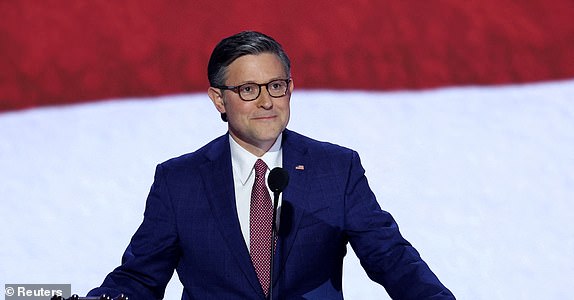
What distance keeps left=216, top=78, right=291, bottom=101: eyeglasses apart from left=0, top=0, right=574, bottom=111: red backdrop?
177 centimetres

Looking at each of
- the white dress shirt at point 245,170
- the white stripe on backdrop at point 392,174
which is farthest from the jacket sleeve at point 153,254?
the white stripe on backdrop at point 392,174

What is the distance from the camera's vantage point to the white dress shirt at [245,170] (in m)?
2.07

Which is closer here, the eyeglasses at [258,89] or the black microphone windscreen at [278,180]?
the black microphone windscreen at [278,180]

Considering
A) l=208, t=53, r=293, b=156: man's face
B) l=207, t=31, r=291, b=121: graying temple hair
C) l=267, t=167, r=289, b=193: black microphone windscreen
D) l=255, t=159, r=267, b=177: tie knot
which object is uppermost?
l=207, t=31, r=291, b=121: graying temple hair

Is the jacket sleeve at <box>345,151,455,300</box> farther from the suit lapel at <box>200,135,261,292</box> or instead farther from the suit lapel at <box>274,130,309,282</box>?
the suit lapel at <box>200,135,261,292</box>

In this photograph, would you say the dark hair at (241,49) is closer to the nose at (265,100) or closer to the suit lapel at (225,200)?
the nose at (265,100)

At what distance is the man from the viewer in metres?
1.97

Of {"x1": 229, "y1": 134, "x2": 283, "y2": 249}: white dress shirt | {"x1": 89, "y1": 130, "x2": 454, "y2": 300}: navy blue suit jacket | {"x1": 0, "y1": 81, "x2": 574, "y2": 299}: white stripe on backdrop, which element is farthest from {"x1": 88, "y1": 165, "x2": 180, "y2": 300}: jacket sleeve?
{"x1": 0, "y1": 81, "x2": 574, "y2": 299}: white stripe on backdrop

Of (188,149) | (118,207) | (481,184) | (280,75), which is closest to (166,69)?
(188,149)

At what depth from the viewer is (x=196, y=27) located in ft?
12.6

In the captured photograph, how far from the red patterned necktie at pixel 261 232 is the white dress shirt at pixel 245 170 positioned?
1.5 inches

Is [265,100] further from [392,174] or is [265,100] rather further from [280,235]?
[392,174]

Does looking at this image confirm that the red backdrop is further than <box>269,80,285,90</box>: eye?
Yes

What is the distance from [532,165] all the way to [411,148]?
1.33ft
